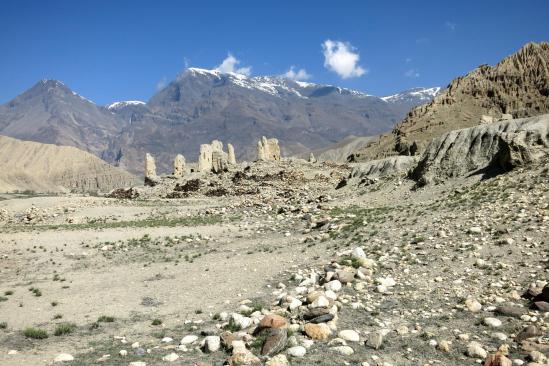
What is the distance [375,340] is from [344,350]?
0.75 m

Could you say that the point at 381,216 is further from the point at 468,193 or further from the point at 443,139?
the point at 443,139

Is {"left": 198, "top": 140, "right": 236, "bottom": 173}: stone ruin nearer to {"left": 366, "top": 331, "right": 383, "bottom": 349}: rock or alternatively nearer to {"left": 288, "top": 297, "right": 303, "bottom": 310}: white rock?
{"left": 288, "top": 297, "right": 303, "bottom": 310}: white rock

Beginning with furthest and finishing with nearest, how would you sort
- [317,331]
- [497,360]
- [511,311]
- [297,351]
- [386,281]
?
[386,281], [511,311], [317,331], [297,351], [497,360]

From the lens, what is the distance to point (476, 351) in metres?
8.89

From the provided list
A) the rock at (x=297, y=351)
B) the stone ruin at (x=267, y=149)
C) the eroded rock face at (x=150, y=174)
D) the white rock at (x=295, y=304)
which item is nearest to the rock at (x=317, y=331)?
the rock at (x=297, y=351)

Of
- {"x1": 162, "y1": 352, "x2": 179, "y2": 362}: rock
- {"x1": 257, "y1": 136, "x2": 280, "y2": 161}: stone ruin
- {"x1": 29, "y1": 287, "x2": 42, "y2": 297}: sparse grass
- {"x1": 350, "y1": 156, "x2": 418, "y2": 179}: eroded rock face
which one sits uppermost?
{"x1": 257, "y1": 136, "x2": 280, "y2": 161}: stone ruin

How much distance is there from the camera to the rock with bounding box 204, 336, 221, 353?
9.75m

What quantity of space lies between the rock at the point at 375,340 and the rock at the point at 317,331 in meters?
0.93

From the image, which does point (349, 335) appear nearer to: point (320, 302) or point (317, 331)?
point (317, 331)

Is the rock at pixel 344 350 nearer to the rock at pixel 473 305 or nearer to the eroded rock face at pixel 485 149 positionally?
the rock at pixel 473 305

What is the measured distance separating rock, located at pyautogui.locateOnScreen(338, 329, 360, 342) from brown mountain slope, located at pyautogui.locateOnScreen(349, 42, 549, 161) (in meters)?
77.1

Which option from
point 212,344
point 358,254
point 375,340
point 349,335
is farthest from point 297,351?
point 358,254

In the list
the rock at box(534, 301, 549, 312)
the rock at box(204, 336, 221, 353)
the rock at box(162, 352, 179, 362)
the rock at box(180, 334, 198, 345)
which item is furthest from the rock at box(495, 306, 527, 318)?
the rock at box(162, 352, 179, 362)

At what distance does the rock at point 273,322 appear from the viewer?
10172 mm
